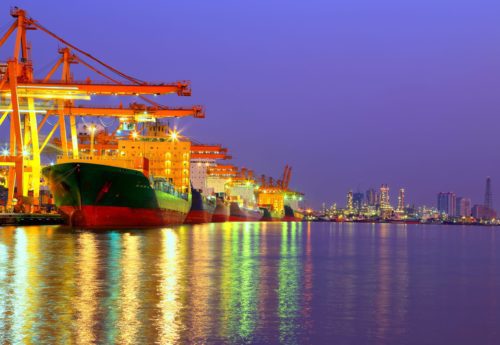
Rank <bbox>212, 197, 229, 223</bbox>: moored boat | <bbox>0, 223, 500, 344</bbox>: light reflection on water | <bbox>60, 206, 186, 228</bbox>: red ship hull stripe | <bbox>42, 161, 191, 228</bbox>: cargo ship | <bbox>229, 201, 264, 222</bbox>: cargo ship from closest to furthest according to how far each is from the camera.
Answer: <bbox>0, 223, 500, 344</bbox>: light reflection on water < <bbox>42, 161, 191, 228</bbox>: cargo ship < <bbox>60, 206, 186, 228</bbox>: red ship hull stripe < <bbox>212, 197, 229, 223</bbox>: moored boat < <bbox>229, 201, 264, 222</bbox>: cargo ship

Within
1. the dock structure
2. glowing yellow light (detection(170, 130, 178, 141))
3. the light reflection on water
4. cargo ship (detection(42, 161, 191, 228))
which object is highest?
glowing yellow light (detection(170, 130, 178, 141))

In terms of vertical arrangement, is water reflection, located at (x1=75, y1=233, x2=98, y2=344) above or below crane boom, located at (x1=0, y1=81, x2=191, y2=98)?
below

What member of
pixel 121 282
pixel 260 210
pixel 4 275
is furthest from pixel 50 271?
pixel 260 210

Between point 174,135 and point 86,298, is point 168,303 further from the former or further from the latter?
point 174,135

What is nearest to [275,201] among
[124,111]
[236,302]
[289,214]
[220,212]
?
[289,214]

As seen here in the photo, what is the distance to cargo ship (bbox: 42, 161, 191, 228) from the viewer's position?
48344mm

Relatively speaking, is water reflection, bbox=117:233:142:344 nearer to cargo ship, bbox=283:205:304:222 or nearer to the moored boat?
the moored boat

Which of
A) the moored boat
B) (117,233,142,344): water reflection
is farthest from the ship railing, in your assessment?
(117,233,142,344): water reflection

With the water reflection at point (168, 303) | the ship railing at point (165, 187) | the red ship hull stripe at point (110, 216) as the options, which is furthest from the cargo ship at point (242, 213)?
the water reflection at point (168, 303)

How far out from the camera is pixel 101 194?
48.8 m

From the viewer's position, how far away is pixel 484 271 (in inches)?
883

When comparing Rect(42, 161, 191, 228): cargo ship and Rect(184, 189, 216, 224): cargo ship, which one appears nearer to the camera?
Rect(42, 161, 191, 228): cargo ship

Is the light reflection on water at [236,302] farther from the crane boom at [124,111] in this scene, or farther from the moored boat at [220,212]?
the moored boat at [220,212]

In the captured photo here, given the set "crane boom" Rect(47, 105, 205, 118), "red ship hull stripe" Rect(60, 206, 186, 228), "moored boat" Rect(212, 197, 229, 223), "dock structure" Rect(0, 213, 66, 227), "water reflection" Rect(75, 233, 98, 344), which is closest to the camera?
"water reflection" Rect(75, 233, 98, 344)
